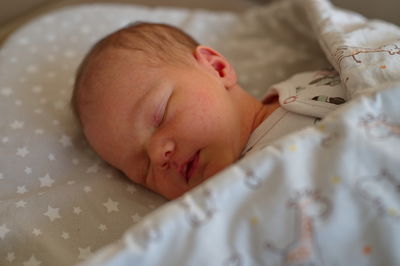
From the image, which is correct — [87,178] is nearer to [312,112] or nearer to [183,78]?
[183,78]

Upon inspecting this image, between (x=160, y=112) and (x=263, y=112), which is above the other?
(x=160, y=112)

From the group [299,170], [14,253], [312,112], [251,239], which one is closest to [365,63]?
[312,112]

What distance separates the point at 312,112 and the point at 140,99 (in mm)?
357

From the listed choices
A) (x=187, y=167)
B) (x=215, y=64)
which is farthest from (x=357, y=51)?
(x=187, y=167)

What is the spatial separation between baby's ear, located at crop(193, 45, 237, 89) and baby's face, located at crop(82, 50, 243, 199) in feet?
0.12

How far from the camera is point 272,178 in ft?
2.04

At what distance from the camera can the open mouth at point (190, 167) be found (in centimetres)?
84

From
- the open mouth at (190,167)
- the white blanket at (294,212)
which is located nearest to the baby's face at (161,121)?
the open mouth at (190,167)

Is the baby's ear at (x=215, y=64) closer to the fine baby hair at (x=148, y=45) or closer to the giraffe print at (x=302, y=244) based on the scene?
the fine baby hair at (x=148, y=45)

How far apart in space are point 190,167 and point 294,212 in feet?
0.98

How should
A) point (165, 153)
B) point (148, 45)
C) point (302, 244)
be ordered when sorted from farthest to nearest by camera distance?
point (148, 45) < point (165, 153) < point (302, 244)

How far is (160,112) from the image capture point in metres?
0.87

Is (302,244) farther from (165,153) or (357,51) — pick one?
(357,51)

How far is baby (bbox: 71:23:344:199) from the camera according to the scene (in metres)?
0.84
